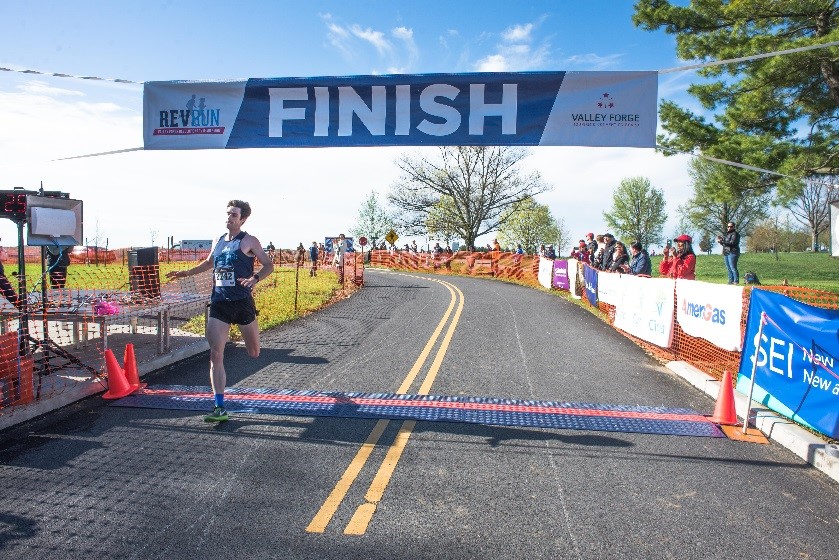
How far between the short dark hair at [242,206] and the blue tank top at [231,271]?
0.86ft

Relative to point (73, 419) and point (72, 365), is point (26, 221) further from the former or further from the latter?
point (73, 419)

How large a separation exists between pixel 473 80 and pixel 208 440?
17.0 ft

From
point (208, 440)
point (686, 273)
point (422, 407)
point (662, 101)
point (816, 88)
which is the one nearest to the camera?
point (208, 440)

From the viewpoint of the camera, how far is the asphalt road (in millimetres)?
3289

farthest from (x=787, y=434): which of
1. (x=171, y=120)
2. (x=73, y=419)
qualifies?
(x=171, y=120)

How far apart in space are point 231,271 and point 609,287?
35.6 feet

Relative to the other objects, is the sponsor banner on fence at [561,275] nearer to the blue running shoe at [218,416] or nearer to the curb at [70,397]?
the curb at [70,397]

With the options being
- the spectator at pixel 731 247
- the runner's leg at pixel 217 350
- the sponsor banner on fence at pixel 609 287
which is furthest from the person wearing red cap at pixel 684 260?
the runner's leg at pixel 217 350

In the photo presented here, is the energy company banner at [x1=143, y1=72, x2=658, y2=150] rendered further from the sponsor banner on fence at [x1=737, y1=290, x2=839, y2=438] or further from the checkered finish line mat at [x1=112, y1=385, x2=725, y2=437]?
the checkered finish line mat at [x1=112, y1=385, x2=725, y2=437]

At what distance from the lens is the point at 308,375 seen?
754 centimetres

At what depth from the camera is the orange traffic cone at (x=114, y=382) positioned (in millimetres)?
6340

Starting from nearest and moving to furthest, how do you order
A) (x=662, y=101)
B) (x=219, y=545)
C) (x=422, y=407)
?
(x=219, y=545) → (x=422, y=407) → (x=662, y=101)

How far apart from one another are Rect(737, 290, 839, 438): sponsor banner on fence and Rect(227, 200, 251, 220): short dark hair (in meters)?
5.60

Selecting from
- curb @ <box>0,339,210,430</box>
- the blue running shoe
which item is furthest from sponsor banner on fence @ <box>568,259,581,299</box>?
the blue running shoe
